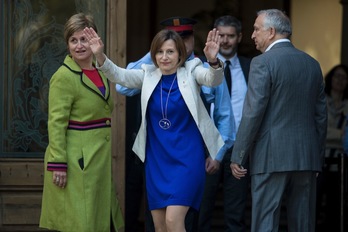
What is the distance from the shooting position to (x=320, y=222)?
10250 mm

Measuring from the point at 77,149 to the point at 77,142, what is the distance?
5 cm

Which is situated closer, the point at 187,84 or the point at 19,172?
the point at 187,84

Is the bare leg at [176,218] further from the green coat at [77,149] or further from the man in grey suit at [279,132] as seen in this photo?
the green coat at [77,149]

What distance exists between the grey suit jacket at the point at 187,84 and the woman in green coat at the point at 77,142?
0.27m

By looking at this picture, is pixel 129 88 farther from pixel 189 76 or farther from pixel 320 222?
pixel 320 222

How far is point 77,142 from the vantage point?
21.8 feet

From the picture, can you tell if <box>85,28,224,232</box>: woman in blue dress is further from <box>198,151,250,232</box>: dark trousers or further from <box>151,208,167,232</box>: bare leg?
<box>198,151,250,232</box>: dark trousers

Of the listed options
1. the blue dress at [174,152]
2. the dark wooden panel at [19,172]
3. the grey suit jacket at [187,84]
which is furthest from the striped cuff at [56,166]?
the dark wooden panel at [19,172]

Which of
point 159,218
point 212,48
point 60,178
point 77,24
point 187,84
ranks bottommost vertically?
point 159,218

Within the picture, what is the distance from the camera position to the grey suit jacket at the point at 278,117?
647 cm

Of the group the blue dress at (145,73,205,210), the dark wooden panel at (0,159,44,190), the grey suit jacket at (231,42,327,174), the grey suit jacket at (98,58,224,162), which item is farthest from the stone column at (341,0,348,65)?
the blue dress at (145,73,205,210)

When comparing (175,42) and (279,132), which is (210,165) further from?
(175,42)

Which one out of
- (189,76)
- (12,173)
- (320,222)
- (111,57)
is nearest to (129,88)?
(189,76)

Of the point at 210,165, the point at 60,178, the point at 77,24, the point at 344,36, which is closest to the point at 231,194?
the point at 210,165
